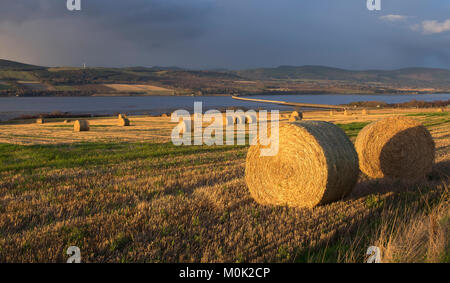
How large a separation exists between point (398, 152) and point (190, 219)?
22.8ft

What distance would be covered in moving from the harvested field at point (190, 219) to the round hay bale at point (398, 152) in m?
0.44

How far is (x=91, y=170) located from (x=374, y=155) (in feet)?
28.5

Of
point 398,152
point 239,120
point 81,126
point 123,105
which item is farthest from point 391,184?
point 123,105

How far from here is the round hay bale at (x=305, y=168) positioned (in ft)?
25.8

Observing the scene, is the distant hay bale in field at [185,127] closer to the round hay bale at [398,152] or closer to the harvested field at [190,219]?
the harvested field at [190,219]

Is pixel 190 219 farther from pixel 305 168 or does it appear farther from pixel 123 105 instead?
pixel 123 105

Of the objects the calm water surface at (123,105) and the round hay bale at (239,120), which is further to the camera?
the calm water surface at (123,105)

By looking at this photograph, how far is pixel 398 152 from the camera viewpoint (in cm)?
1088

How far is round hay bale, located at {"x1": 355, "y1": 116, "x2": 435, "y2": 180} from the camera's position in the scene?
1083 centimetres

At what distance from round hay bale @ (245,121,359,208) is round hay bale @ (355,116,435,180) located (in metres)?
2.86

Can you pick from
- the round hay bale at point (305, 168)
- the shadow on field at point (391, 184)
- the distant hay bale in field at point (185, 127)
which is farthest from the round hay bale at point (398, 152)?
the distant hay bale in field at point (185, 127)

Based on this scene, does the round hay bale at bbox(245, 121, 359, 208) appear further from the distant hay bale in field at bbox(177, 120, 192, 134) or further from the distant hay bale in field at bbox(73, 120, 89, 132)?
the distant hay bale in field at bbox(73, 120, 89, 132)

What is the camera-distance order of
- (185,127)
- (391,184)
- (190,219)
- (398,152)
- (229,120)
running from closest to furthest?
1. (190,219)
2. (391,184)
3. (398,152)
4. (185,127)
5. (229,120)
